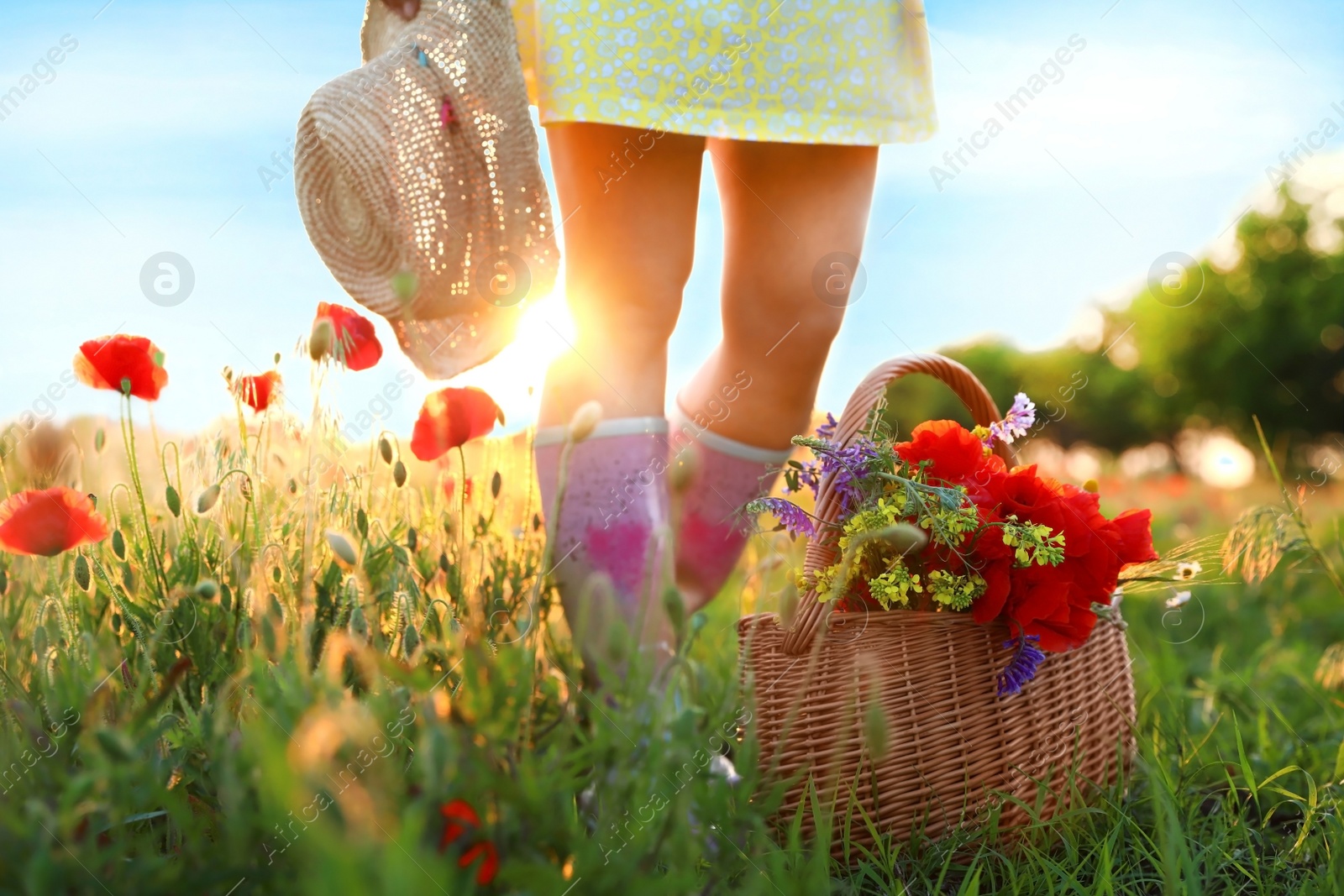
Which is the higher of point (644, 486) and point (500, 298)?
point (500, 298)

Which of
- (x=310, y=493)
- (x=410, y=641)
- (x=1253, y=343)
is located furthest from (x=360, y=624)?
(x=1253, y=343)

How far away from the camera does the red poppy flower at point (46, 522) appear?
1078mm

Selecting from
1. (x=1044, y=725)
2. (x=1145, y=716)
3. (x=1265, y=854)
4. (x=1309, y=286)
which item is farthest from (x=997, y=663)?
(x=1309, y=286)

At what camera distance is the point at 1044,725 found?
1196 millimetres

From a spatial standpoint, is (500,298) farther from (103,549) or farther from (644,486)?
(103,549)

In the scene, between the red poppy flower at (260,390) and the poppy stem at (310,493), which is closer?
the poppy stem at (310,493)

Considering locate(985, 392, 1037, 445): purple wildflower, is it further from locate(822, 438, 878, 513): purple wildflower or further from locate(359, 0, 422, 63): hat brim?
locate(359, 0, 422, 63): hat brim

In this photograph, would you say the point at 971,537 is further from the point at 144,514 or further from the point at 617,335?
the point at 144,514

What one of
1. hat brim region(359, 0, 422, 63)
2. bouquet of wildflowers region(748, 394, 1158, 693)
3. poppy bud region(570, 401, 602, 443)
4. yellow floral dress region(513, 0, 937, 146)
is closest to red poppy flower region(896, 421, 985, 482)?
bouquet of wildflowers region(748, 394, 1158, 693)

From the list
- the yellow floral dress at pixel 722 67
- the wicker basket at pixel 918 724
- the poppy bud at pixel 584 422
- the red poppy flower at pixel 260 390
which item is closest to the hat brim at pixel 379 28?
the yellow floral dress at pixel 722 67

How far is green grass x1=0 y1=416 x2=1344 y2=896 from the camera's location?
56cm

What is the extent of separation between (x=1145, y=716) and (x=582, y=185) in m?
1.27

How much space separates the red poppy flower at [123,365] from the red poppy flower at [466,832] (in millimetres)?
899

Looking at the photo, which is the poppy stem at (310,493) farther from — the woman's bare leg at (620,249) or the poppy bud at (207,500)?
A: the woman's bare leg at (620,249)
